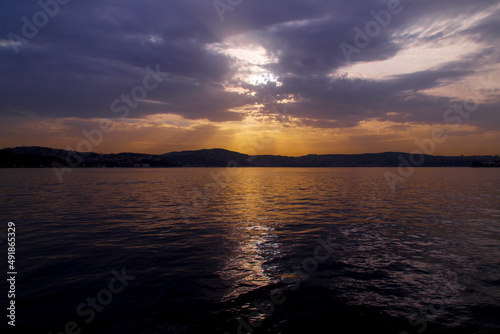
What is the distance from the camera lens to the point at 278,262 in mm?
14664

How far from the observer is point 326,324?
9188 mm

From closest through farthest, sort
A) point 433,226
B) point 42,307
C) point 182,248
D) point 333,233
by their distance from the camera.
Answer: point 42,307 → point 182,248 → point 333,233 → point 433,226

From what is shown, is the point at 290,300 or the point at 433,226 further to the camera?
the point at 433,226

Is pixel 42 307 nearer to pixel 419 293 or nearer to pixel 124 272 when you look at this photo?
pixel 124 272

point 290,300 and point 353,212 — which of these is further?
point 353,212

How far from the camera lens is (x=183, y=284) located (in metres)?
11.9

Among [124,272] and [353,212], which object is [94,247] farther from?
[353,212]

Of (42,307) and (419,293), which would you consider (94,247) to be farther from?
(419,293)

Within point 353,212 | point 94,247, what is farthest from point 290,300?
point 353,212

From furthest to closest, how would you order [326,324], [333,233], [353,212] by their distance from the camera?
[353,212]
[333,233]
[326,324]

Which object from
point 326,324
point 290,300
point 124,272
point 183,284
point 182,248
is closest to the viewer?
point 326,324

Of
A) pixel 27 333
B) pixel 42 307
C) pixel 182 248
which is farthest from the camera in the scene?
pixel 182 248

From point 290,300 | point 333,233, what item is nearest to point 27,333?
point 290,300

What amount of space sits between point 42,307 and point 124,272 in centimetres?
363
